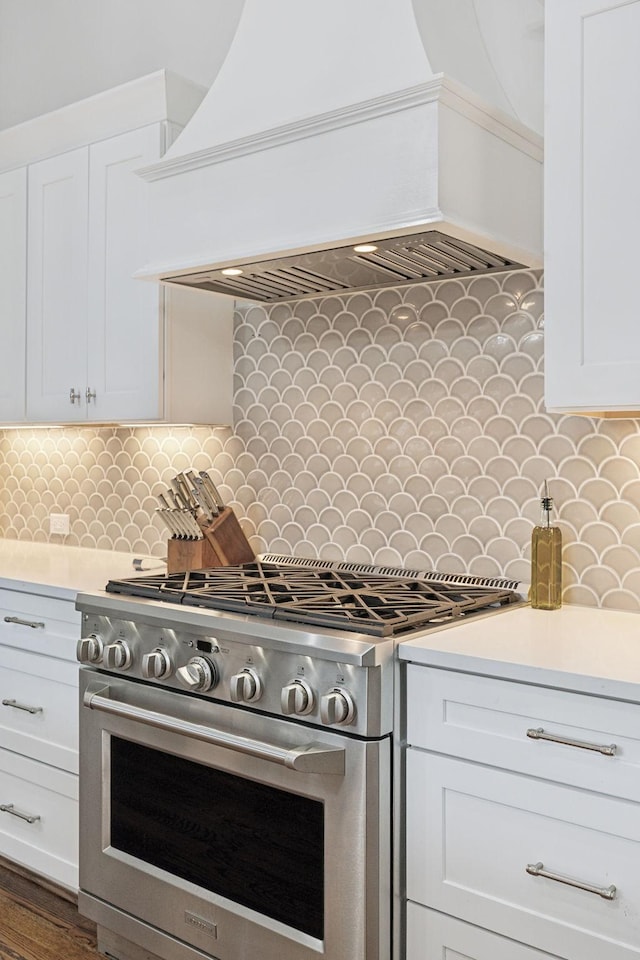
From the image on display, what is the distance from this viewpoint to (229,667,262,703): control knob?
70.7 inches

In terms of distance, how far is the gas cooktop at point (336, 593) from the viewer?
5.95 feet

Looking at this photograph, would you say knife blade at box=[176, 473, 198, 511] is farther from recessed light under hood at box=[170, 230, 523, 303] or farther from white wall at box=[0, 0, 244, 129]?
white wall at box=[0, 0, 244, 129]

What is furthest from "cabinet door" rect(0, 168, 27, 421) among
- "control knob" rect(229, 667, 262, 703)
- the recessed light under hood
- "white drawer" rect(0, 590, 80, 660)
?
"control knob" rect(229, 667, 262, 703)

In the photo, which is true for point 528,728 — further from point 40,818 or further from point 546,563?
point 40,818

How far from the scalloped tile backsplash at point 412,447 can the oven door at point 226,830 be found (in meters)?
0.74

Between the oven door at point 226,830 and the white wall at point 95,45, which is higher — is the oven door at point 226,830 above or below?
below

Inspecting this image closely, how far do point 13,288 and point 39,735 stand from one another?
1491mm

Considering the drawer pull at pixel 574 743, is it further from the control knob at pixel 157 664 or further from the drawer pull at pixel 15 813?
the drawer pull at pixel 15 813

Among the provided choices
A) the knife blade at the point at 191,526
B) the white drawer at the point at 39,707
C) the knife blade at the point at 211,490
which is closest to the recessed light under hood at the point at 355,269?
the knife blade at the point at 211,490

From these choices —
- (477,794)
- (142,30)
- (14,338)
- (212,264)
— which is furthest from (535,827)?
(142,30)

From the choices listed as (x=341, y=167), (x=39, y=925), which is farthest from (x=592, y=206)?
(x=39, y=925)

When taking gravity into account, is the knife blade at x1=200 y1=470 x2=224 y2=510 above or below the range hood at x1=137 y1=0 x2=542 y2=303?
below

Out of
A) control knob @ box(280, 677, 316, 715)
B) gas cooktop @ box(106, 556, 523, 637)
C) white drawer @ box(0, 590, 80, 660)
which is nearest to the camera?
control knob @ box(280, 677, 316, 715)

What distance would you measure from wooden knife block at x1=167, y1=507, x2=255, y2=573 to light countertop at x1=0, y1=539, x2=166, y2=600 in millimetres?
80
